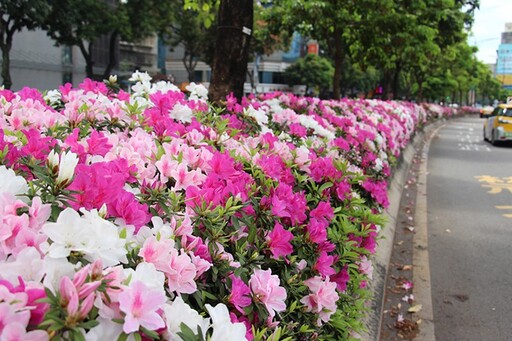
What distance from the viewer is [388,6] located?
12875mm

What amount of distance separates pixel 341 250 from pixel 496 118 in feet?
59.6

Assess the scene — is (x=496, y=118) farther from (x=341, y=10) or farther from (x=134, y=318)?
(x=134, y=318)

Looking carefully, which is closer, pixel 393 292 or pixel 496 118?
pixel 393 292

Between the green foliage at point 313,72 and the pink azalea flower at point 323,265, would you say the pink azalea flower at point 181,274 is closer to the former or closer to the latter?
the pink azalea flower at point 323,265

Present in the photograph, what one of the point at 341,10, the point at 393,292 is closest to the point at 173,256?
the point at 393,292

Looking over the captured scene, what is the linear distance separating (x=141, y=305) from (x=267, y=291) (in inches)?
25.5

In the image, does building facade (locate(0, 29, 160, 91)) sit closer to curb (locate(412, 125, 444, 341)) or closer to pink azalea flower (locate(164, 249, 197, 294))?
curb (locate(412, 125, 444, 341))

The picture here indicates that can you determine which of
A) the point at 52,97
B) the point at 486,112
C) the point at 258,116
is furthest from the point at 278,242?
the point at 486,112

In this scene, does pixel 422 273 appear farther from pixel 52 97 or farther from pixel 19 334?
pixel 19 334

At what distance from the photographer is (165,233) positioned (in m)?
1.63

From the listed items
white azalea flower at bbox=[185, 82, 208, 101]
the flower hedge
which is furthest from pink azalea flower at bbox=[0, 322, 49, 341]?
white azalea flower at bbox=[185, 82, 208, 101]

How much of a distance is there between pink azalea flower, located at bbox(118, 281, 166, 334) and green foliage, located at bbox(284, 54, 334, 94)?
187ft

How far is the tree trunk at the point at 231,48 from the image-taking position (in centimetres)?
542

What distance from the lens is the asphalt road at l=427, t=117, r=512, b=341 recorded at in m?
4.33
